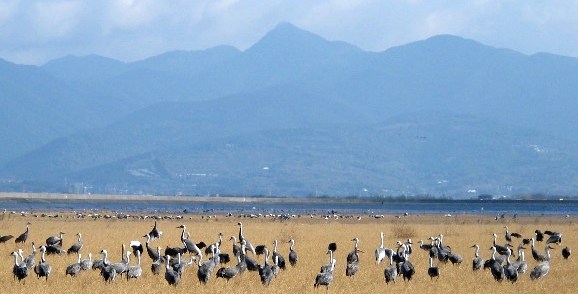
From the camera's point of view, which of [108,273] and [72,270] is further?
[72,270]

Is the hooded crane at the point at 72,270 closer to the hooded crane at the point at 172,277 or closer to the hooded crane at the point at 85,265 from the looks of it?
the hooded crane at the point at 85,265

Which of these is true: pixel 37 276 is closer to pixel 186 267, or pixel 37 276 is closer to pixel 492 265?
pixel 186 267

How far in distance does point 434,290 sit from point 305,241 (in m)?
17.5

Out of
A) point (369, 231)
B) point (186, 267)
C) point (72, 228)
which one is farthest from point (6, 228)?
point (186, 267)

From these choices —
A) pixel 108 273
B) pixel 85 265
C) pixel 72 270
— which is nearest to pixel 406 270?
pixel 108 273

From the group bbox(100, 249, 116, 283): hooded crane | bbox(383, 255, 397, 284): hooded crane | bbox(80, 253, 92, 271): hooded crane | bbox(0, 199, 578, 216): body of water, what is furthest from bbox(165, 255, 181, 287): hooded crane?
bbox(0, 199, 578, 216): body of water

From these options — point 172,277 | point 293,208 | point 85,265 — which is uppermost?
point 293,208

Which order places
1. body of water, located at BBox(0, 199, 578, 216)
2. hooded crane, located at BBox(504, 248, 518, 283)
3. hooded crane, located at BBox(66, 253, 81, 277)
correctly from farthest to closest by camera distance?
body of water, located at BBox(0, 199, 578, 216), hooded crane, located at BBox(66, 253, 81, 277), hooded crane, located at BBox(504, 248, 518, 283)

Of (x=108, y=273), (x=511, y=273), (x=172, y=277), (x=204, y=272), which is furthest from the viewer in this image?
(x=511, y=273)

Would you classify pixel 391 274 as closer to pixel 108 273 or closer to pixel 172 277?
pixel 172 277

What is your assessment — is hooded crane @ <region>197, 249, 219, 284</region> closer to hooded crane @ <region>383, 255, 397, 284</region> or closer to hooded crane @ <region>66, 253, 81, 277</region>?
hooded crane @ <region>66, 253, 81, 277</region>

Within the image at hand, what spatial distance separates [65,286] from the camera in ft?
82.0

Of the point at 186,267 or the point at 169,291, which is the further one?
the point at 186,267

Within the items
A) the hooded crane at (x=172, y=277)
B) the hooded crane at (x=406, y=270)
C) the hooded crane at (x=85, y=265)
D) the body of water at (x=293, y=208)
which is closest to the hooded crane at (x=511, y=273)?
the hooded crane at (x=406, y=270)
